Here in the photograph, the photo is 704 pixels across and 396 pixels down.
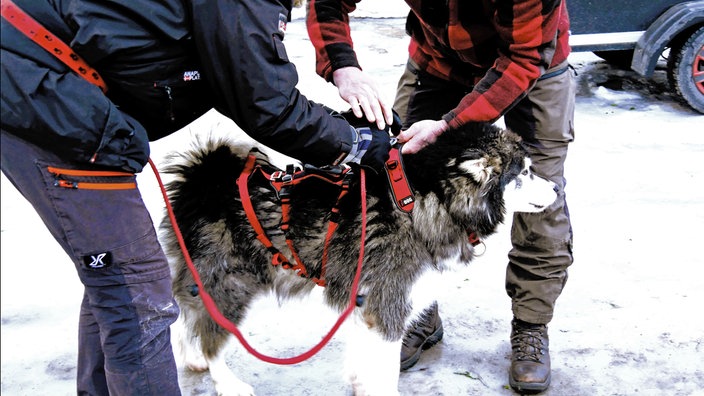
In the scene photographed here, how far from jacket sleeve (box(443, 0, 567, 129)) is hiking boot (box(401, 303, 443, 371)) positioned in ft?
3.22

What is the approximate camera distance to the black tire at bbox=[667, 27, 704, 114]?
18.4ft

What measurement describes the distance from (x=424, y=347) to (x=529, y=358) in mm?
526

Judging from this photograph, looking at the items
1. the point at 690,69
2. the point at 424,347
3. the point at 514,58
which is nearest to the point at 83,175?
the point at 514,58

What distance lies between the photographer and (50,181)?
1733 mm

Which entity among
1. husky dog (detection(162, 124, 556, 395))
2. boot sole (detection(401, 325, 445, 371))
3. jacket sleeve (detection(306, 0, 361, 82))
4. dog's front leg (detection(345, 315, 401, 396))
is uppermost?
jacket sleeve (detection(306, 0, 361, 82))

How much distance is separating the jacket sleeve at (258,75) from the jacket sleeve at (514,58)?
709 millimetres

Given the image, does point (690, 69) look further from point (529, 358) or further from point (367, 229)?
point (367, 229)

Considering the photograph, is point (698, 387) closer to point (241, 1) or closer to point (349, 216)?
point (349, 216)

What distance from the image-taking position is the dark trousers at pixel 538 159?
2627mm

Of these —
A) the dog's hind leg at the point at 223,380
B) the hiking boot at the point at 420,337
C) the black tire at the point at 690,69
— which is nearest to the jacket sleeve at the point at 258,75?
the dog's hind leg at the point at 223,380

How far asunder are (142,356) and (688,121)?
5.33 metres

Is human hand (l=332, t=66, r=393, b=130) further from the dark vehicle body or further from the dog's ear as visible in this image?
the dark vehicle body

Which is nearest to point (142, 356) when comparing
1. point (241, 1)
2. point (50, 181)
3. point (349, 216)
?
point (50, 181)

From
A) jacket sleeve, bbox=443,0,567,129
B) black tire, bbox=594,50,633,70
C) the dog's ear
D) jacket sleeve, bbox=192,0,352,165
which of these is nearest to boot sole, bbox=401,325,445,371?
the dog's ear
